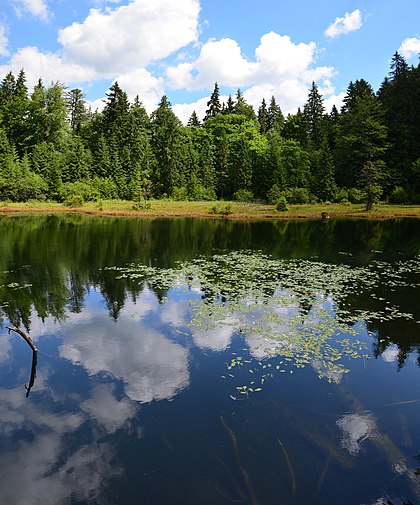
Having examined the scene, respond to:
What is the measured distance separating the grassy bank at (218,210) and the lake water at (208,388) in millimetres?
37100

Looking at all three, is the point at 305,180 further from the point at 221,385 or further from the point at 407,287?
the point at 221,385

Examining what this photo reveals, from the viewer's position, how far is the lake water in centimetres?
622

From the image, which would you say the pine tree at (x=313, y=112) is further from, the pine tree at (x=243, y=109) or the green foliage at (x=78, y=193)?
the green foliage at (x=78, y=193)

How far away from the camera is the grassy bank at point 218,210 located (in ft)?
185

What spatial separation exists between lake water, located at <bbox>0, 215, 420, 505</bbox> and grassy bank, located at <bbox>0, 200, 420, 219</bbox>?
37100 millimetres

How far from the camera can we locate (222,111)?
10475cm

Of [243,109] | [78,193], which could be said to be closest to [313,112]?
[243,109]

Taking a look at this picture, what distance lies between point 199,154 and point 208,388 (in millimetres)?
80018

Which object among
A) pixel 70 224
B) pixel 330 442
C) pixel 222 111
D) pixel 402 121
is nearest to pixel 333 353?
pixel 330 442

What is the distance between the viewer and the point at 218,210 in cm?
5928

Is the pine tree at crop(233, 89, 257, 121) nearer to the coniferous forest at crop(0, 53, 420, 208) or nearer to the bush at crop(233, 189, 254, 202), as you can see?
the coniferous forest at crop(0, 53, 420, 208)

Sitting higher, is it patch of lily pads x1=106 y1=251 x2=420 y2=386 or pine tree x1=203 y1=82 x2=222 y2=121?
pine tree x1=203 y1=82 x2=222 y2=121

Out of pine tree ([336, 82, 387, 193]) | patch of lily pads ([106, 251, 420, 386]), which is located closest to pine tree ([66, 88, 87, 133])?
pine tree ([336, 82, 387, 193])

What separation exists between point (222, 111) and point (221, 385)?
341ft
